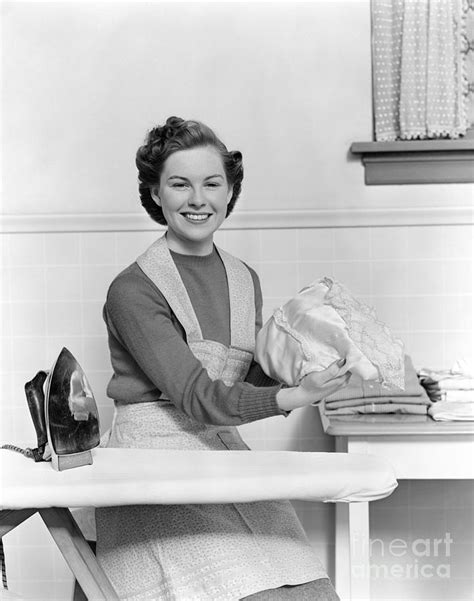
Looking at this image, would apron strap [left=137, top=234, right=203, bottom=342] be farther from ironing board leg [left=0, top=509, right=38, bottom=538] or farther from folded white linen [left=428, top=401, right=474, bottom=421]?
folded white linen [left=428, top=401, right=474, bottom=421]

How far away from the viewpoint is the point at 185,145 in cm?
192

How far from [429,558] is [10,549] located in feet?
4.64

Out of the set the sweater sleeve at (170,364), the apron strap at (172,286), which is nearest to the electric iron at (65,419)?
the sweater sleeve at (170,364)

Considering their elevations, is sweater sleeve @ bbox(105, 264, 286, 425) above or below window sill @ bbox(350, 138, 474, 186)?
below

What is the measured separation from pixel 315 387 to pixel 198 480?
375 millimetres

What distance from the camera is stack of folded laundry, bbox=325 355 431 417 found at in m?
2.43

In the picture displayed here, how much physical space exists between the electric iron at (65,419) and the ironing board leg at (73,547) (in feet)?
0.26

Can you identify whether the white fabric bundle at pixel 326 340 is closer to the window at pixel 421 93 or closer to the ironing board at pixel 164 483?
the ironing board at pixel 164 483

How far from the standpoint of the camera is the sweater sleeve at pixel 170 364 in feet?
5.66

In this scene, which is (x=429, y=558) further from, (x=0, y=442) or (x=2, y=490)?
(x=2, y=490)

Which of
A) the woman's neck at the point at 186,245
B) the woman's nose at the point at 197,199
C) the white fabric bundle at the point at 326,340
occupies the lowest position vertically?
the white fabric bundle at the point at 326,340

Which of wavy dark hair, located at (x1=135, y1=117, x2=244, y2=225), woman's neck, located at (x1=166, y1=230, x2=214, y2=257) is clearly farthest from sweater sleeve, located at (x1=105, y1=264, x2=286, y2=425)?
wavy dark hair, located at (x1=135, y1=117, x2=244, y2=225)

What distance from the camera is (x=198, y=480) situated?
1385 millimetres

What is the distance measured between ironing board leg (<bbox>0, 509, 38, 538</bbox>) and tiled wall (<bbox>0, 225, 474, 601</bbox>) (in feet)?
4.88
